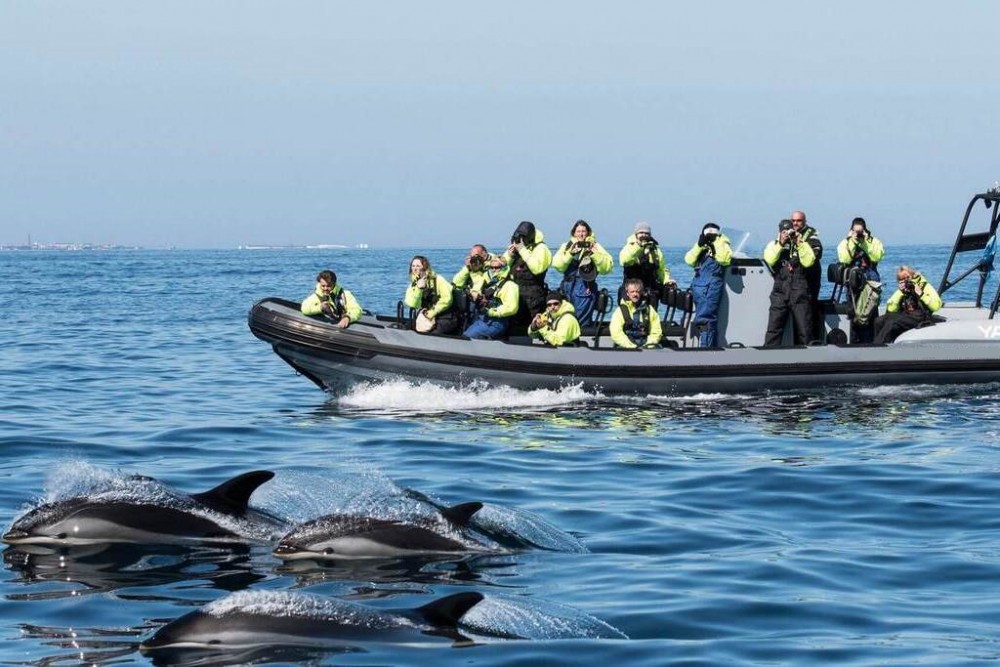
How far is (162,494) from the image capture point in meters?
9.80

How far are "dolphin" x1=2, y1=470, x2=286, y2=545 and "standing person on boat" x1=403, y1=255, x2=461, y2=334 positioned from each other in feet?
28.3

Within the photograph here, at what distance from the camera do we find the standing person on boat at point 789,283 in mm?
18188

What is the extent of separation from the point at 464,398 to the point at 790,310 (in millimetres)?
4414

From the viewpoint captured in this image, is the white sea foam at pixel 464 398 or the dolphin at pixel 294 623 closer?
the dolphin at pixel 294 623

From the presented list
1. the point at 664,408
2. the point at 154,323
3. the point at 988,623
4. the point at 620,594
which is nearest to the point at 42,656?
the point at 620,594

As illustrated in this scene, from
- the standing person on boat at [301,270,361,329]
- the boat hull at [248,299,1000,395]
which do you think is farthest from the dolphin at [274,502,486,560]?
the standing person on boat at [301,270,361,329]

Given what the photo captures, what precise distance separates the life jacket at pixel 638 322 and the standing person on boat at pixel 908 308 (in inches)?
122

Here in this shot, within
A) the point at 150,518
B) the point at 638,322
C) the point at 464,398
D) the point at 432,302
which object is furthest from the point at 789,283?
the point at 150,518

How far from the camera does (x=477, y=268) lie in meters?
18.7

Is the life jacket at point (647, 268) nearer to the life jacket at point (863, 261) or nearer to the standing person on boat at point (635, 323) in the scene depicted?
the standing person on boat at point (635, 323)

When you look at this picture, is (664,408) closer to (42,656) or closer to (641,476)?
(641,476)

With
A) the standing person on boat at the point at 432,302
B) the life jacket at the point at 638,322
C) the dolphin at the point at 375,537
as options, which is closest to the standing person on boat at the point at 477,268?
the standing person on boat at the point at 432,302

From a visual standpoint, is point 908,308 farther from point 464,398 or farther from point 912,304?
point 464,398

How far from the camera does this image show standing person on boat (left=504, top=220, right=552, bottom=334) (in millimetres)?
18328
